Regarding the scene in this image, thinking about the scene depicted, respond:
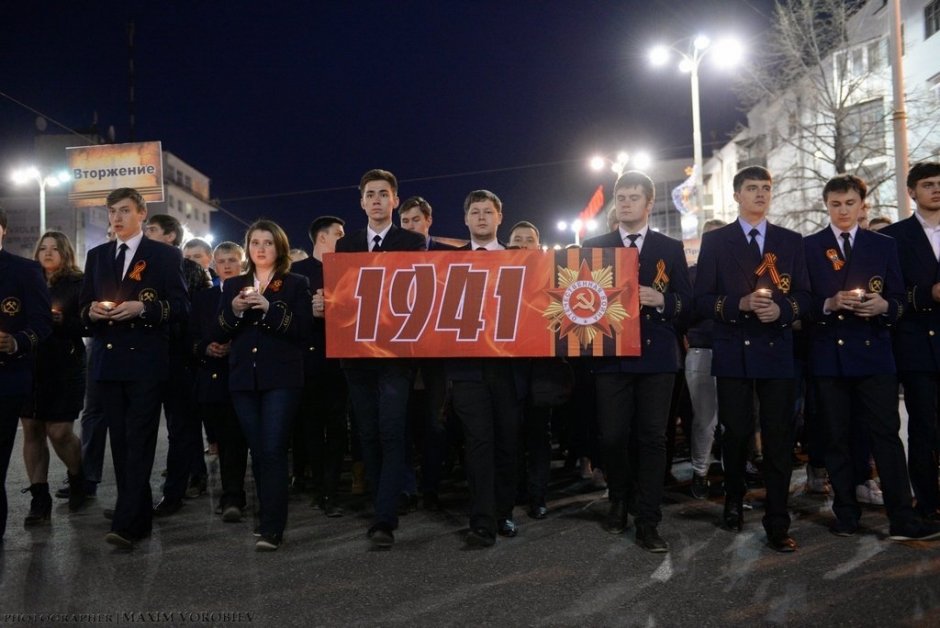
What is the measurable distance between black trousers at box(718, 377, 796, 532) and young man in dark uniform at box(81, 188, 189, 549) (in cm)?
402

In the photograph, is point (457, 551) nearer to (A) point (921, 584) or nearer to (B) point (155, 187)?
(A) point (921, 584)

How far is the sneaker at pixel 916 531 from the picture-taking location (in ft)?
15.5

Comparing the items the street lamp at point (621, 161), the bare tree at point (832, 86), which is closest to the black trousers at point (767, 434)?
the bare tree at point (832, 86)

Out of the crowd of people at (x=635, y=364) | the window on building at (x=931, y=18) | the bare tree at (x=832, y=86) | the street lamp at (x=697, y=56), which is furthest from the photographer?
the window on building at (x=931, y=18)

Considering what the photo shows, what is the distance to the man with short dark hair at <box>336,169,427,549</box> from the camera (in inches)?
201

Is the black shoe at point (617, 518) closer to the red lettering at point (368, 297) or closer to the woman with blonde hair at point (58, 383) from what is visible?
the red lettering at point (368, 297)

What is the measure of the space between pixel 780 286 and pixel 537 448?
2233mm

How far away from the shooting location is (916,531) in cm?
474

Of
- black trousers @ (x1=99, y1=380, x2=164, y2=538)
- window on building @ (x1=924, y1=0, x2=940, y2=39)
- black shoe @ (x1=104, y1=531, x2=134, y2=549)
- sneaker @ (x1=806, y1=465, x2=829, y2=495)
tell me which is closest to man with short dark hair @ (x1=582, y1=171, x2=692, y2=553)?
sneaker @ (x1=806, y1=465, x2=829, y2=495)

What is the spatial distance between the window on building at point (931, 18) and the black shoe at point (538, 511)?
2655 centimetres

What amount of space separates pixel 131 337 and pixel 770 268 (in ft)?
14.9

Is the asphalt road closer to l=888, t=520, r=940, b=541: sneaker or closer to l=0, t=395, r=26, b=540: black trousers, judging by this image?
l=888, t=520, r=940, b=541: sneaker

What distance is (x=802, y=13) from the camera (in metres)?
22.2

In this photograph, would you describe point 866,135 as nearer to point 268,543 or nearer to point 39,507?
point 268,543
